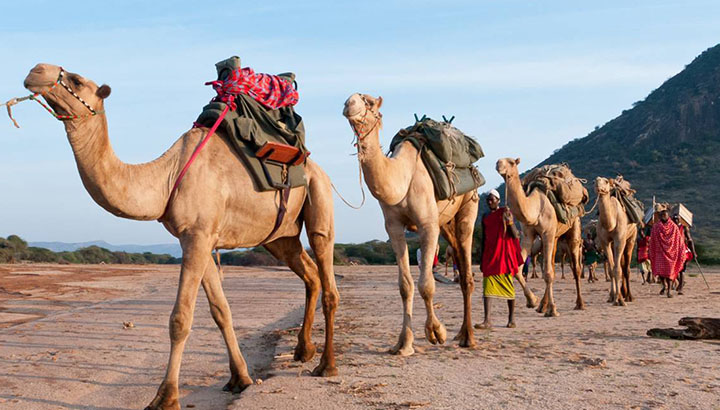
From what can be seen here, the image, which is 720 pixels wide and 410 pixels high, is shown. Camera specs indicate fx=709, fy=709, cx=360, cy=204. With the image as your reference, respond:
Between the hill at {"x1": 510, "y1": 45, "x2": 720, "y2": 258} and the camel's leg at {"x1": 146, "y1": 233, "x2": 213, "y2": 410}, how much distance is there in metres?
54.4

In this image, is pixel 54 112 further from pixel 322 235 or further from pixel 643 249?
pixel 643 249

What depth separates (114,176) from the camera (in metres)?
5.45

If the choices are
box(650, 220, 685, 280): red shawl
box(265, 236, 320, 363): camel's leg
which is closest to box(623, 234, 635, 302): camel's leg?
box(650, 220, 685, 280): red shawl

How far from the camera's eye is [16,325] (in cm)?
1074

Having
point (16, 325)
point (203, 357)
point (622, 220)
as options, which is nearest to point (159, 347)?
point (203, 357)

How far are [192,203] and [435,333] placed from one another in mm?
3839

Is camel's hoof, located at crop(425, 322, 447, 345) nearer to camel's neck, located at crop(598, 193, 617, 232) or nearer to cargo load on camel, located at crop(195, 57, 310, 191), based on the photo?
cargo load on camel, located at crop(195, 57, 310, 191)

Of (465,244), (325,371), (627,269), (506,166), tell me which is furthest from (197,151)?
(627,269)

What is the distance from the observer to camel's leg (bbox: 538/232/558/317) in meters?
12.6

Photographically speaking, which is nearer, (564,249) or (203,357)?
(203,357)

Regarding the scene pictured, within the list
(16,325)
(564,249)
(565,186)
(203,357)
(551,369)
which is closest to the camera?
(551,369)

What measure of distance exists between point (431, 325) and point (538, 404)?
2.87 m

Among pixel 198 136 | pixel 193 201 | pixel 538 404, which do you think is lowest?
pixel 538 404

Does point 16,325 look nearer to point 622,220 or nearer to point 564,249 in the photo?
point 622,220
